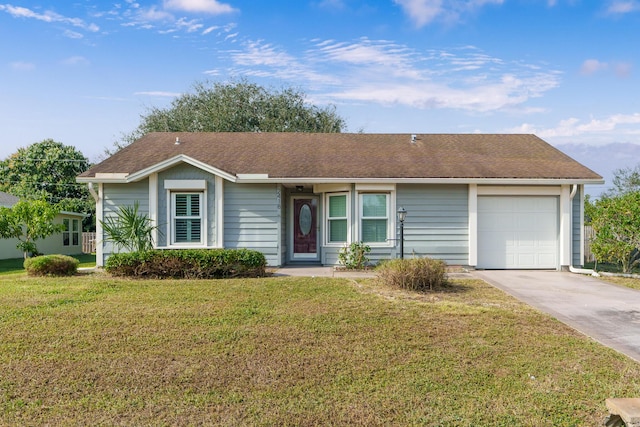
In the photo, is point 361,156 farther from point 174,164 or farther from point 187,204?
point 174,164

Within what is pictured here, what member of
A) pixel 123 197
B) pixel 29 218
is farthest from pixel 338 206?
pixel 29 218

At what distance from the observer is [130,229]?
11.9 meters

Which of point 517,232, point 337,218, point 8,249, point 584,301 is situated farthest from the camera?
point 8,249

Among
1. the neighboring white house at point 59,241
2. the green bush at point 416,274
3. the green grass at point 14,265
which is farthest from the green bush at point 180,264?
the neighboring white house at point 59,241

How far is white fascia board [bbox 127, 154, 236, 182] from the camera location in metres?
12.1

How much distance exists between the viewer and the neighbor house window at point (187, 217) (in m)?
12.6

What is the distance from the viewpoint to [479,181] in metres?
12.5

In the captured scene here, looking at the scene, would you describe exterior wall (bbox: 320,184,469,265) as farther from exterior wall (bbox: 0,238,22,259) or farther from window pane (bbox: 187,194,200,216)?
exterior wall (bbox: 0,238,22,259)

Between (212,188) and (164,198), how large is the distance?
1.33 metres

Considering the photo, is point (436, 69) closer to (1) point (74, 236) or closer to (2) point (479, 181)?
(2) point (479, 181)

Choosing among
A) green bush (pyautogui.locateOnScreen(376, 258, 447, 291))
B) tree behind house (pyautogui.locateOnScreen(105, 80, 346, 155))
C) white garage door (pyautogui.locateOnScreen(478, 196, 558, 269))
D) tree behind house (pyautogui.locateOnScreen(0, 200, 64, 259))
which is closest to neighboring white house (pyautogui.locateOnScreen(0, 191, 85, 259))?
tree behind house (pyautogui.locateOnScreen(0, 200, 64, 259))

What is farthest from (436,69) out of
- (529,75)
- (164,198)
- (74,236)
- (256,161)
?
(74,236)

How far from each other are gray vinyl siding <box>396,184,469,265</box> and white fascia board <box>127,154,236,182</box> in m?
4.90

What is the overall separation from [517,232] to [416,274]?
5559 millimetres
